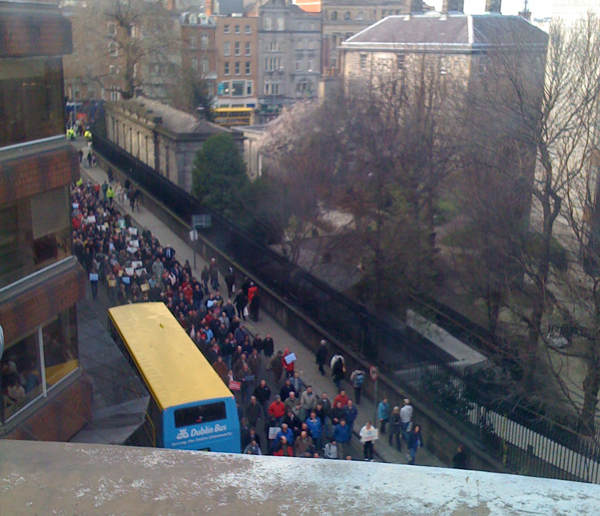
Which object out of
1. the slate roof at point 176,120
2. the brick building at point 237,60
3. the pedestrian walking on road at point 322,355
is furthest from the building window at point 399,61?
the brick building at point 237,60

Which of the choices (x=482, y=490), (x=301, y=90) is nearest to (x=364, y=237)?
(x=482, y=490)

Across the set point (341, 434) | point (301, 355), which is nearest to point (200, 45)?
point (301, 355)

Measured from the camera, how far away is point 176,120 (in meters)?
33.6

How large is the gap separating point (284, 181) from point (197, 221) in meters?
3.15

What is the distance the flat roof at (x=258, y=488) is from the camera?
5.37ft

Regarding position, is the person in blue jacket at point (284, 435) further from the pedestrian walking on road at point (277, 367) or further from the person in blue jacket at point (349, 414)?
the pedestrian walking on road at point (277, 367)

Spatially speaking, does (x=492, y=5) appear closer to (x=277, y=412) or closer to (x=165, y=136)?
(x=165, y=136)

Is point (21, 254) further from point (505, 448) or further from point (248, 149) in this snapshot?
point (248, 149)

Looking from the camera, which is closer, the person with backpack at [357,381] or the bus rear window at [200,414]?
the bus rear window at [200,414]

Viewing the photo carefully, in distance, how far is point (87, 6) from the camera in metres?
43.2

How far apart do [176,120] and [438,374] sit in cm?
2282

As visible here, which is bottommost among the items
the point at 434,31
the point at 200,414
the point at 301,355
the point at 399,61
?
the point at 301,355

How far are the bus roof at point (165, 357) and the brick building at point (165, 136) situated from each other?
54.8 feet

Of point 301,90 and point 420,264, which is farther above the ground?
point 301,90
